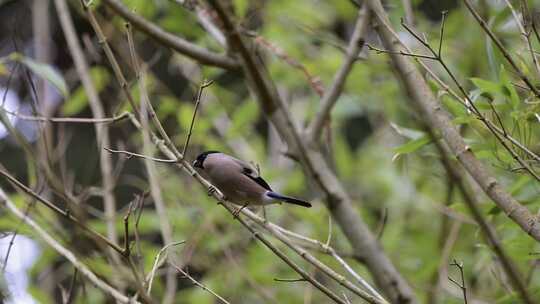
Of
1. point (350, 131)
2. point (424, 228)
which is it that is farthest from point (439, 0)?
point (424, 228)

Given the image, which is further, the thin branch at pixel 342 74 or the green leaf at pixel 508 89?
the thin branch at pixel 342 74

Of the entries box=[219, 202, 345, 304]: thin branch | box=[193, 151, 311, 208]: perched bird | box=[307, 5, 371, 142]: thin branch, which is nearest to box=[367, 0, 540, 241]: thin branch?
box=[307, 5, 371, 142]: thin branch

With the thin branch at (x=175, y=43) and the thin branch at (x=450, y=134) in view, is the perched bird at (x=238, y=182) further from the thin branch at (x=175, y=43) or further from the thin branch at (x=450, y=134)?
the thin branch at (x=450, y=134)

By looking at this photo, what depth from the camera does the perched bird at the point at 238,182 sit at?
8.76ft

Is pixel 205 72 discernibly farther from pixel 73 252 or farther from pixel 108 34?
pixel 73 252

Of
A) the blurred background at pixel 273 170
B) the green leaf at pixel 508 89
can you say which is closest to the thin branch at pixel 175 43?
the blurred background at pixel 273 170

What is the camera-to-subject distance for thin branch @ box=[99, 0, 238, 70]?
2.39 meters

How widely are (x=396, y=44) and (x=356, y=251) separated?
0.65 meters

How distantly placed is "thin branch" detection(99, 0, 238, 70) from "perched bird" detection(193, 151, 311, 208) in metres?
0.49

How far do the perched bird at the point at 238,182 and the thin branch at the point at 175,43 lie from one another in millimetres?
493

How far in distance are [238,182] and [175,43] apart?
59 cm

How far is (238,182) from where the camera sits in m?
2.67

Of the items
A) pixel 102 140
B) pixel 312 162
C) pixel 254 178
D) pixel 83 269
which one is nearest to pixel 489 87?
pixel 312 162

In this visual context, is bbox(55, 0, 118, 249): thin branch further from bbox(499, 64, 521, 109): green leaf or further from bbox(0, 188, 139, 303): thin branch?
bbox(499, 64, 521, 109): green leaf
